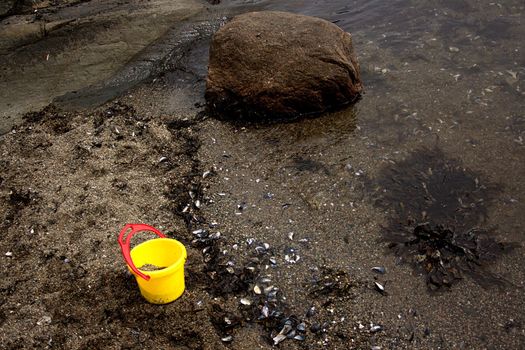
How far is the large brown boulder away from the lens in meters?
5.73

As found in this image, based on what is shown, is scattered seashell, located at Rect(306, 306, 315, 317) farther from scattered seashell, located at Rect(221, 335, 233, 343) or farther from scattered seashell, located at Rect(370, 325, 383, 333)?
scattered seashell, located at Rect(221, 335, 233, 343)

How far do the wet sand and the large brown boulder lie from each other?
225 mm

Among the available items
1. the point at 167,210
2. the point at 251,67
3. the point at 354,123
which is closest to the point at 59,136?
the point at 167,210

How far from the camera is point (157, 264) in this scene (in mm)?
3953

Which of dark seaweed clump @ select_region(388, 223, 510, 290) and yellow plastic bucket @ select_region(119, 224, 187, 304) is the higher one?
yellow plastic bucket @ select_region(119, 224, 187, 304)

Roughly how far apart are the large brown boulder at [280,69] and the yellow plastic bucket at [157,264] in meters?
2.41

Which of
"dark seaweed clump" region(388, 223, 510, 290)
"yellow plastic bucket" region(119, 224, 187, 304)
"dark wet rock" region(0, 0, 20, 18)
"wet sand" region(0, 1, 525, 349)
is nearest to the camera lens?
"yellow plastic bucket" region(119, 224, 187, 304)

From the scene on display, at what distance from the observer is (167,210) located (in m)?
4.71

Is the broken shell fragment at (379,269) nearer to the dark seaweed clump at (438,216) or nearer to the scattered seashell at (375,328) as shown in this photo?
the dark seaweed clump at (438,216)

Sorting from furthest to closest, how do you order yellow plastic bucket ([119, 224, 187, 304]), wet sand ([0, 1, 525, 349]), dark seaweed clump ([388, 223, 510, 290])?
1. dark seaweed clump ([388, 223, 510, 290])
2. wet sand ([0, 1, 525, 349])
3. yellow plastic bucket ([119, 224, 187, 304])

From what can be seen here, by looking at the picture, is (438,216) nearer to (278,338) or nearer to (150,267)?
(278,338)

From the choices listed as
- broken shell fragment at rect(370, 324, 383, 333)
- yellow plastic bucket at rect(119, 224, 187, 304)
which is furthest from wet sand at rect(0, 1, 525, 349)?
yellow plastic bucket at rect(119, 224, 187, 304)

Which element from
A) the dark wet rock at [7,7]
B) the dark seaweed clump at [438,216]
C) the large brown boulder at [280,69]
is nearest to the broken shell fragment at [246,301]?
the dark seaweed clump at [438,216]

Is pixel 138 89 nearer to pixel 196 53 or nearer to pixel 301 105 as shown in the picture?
pixel 196 53
